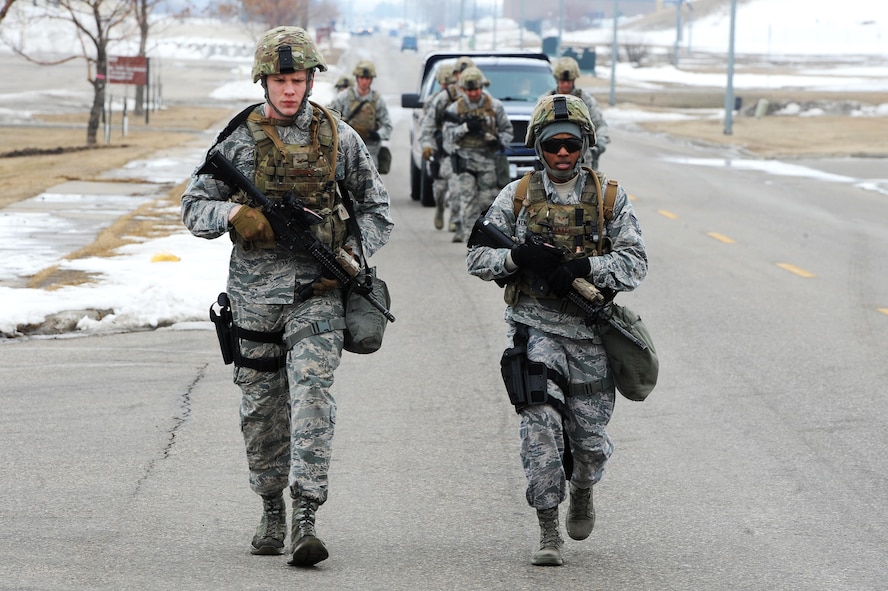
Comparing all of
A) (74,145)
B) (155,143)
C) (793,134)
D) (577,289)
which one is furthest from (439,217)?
(793,134)

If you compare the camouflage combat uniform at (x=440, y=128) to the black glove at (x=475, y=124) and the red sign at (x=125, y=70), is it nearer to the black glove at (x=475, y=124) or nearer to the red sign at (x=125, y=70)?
the black glove at (x=475, y=124)

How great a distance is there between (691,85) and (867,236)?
202 ft

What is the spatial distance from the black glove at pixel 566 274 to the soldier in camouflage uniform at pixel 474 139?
9433 mm

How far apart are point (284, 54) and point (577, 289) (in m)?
1.37

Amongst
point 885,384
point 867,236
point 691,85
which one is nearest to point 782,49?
point 691,85

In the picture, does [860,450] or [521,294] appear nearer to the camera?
[521,294]

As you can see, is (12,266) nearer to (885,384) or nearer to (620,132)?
(885,384)

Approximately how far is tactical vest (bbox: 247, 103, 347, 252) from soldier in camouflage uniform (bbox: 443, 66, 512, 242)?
364 inches

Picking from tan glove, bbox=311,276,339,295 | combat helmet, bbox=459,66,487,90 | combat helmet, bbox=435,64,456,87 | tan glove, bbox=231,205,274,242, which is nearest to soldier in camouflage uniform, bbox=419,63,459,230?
combat helmet, bbox=435,64,456,87

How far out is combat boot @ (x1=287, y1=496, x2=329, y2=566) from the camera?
16.4ft

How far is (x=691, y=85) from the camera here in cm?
7688

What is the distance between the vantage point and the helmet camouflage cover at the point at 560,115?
532 cm

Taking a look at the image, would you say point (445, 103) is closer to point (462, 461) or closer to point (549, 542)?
point (462, 461)

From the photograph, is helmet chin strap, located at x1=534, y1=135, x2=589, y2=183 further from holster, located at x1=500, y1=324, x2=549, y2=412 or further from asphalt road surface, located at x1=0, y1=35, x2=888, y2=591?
asphalt road surface, located at x1=0, y1=35, x2=888, y2=591
